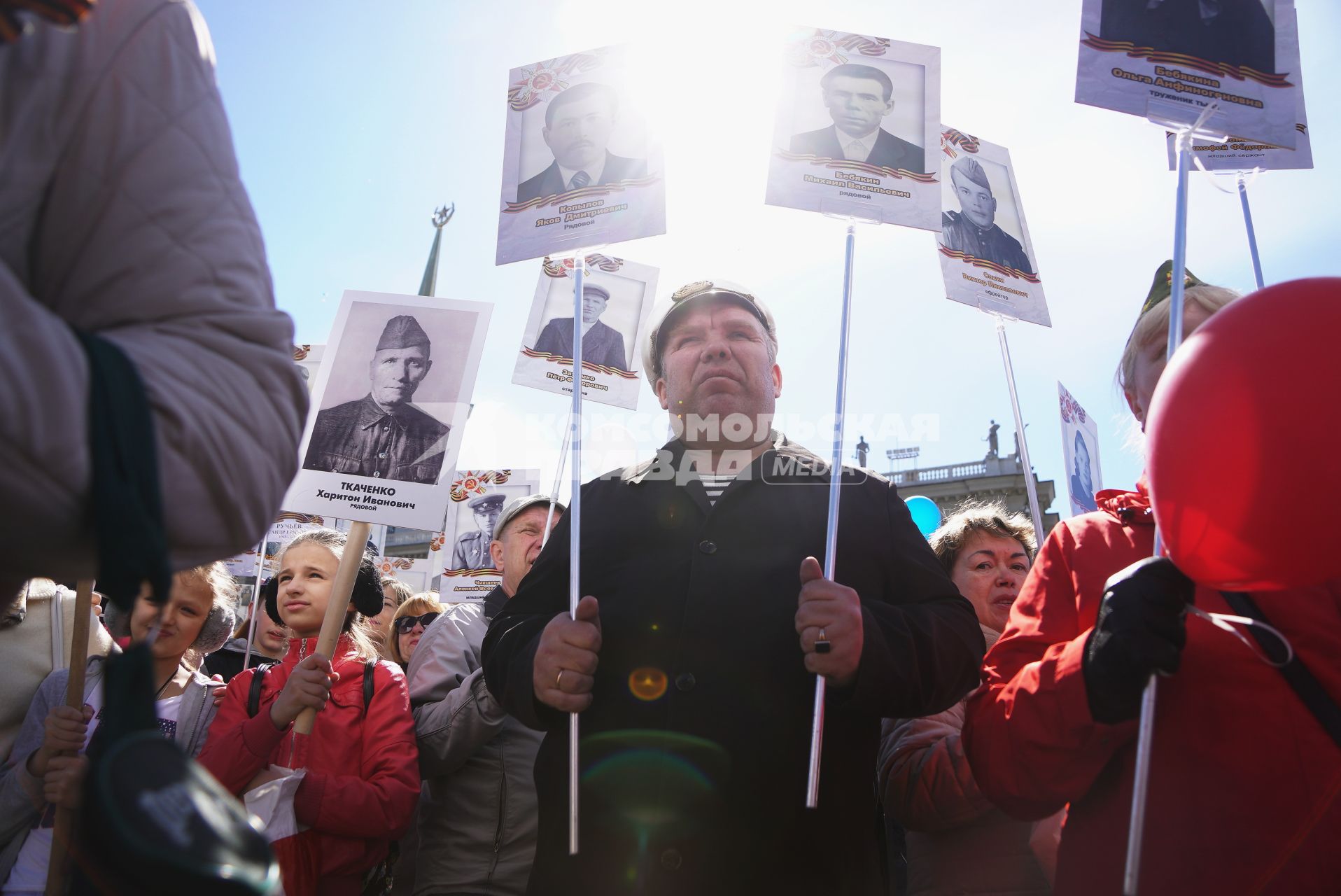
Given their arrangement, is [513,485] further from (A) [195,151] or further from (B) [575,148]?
(A) [195,151]

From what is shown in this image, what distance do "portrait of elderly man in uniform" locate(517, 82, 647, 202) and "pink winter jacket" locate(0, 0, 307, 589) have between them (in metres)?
1.94

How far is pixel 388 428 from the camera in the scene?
10.9 ft

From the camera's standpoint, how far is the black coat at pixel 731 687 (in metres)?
1.93

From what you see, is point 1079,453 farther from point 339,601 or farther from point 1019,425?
point 339,601

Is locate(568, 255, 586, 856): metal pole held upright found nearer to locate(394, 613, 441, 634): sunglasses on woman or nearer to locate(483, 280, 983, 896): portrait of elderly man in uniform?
locate(483, 280, 983, 896): portrait of elderly man in uniform

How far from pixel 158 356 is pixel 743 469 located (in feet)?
5.82

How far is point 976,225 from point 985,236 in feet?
0.24

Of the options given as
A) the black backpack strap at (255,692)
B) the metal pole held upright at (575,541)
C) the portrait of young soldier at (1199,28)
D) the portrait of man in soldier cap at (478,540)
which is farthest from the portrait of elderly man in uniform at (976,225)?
the portrait of man in soldier cap at (478,540)

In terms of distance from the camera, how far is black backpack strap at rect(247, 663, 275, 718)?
3020mm

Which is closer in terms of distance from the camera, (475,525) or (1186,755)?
(1186,755)

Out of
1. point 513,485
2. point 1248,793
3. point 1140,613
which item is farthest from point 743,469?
point 513,485

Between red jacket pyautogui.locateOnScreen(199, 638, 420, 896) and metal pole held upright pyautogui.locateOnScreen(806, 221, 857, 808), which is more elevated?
metal pole held upright pyautogui.locateOnScreen(806, 221, 857, 808)

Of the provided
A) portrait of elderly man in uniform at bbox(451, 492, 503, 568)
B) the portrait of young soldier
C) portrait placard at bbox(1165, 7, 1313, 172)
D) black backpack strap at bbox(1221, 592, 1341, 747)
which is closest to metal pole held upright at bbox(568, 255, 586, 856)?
black backpack strap at bbox(1221, 592, 1341, 747)

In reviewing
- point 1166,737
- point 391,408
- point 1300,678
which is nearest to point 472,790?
point 391,408
